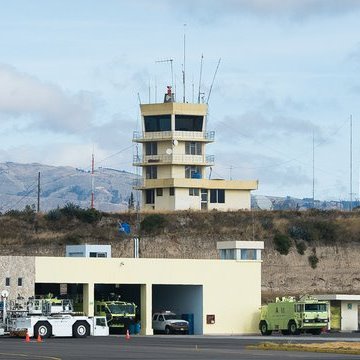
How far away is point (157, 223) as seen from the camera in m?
125

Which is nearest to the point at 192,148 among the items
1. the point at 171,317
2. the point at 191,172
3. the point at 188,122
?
the point at 191,172

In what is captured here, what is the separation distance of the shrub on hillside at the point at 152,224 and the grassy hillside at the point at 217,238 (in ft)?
0.30

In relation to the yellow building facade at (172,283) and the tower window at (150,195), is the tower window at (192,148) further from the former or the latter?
the yellow building facade at (172,283)

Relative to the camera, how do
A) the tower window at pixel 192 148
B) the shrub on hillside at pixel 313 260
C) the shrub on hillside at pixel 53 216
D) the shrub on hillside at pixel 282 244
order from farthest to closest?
the tower window at pixel 192 148 → the shrub on hillside at pixel 53 216 → the shrub on hillside at pixel 313 260 → the shrub on hillside at pixel 282 244

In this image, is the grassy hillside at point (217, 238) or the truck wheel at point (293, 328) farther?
the grassy hillside at point (217, 238)

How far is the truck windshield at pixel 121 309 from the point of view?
88562 millimetres

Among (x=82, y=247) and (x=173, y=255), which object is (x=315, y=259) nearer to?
(x=173, y=255)

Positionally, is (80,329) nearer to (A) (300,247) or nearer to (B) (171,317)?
(B) (171,317)

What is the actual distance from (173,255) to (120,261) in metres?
31.3

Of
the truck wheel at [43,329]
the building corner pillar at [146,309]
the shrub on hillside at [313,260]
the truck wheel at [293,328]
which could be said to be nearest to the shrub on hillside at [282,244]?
the shrub on hillside at [313,260]

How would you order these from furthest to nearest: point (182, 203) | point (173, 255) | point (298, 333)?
point (182, 203) → point (173, 255) → point (298, 333)

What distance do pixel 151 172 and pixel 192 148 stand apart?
4755mm

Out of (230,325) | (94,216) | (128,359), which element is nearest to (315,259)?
(94,216)

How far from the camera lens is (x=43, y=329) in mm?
73688
